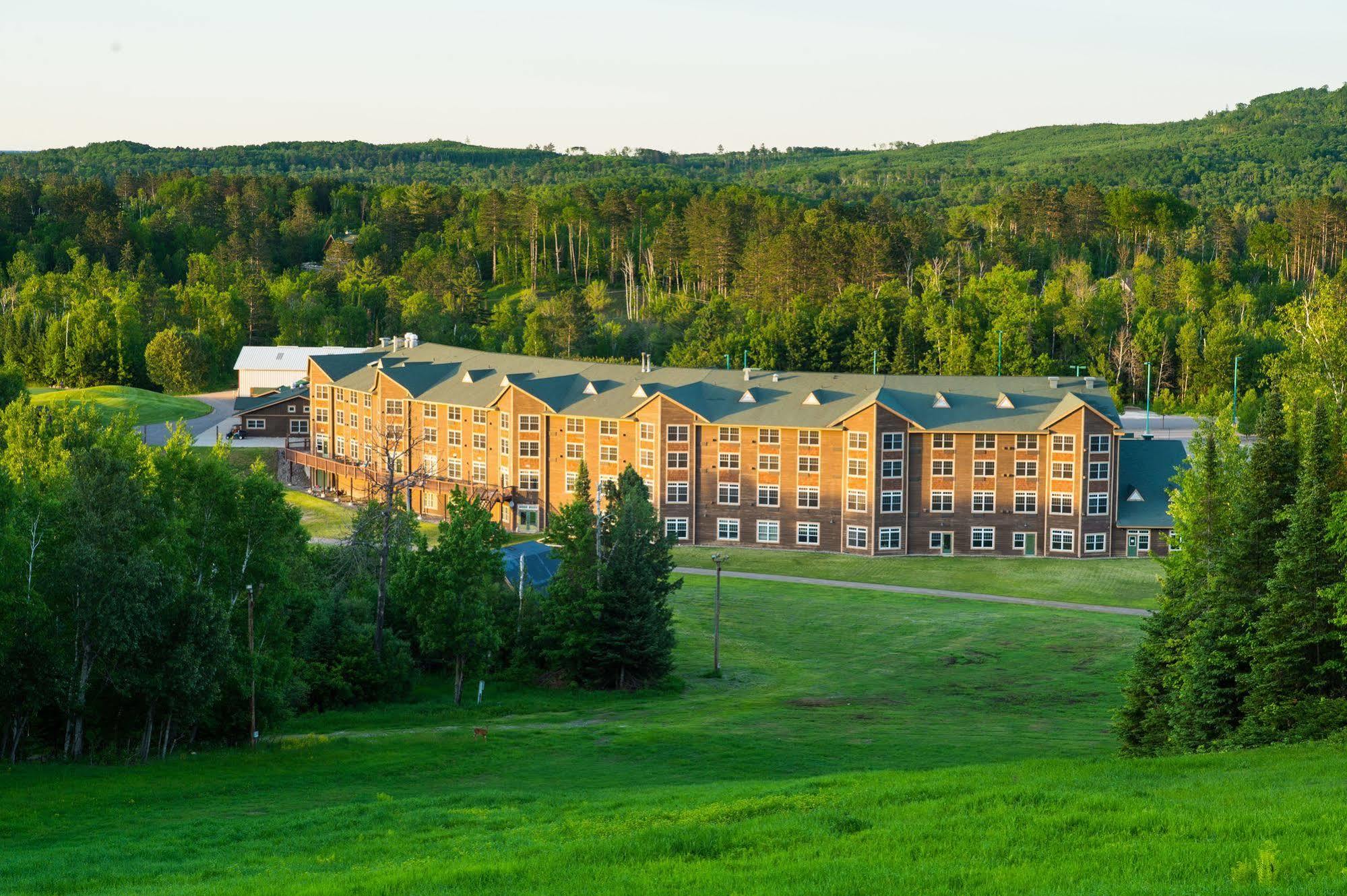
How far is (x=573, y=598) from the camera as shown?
2188 inches

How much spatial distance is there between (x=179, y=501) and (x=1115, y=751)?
27248 millimetres

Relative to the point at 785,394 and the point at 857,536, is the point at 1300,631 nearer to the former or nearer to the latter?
the point at 857,536

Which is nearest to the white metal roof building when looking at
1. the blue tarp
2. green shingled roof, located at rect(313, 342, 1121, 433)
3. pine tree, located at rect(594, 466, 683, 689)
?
green shingled roof, located at rect(313, 342, 1121, 433)

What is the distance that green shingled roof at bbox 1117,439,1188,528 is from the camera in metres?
84.1

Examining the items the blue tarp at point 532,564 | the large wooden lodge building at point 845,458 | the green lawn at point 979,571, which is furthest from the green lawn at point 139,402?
the blue tarp at point 532,564

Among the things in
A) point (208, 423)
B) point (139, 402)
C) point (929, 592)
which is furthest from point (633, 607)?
point (139, 402)

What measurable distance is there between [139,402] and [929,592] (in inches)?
3254

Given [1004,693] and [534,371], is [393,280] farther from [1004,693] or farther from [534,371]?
[1004,693]

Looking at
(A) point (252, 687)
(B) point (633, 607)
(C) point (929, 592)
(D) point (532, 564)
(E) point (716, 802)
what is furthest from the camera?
(C) point (929, 592)

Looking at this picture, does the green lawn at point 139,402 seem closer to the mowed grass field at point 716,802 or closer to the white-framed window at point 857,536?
the white-framed window at point 857,536

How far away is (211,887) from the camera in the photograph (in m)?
21.8

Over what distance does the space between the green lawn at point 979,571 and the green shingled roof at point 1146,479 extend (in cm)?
255

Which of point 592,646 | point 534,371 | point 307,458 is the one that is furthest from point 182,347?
point 592,646

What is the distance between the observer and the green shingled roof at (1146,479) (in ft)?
276
